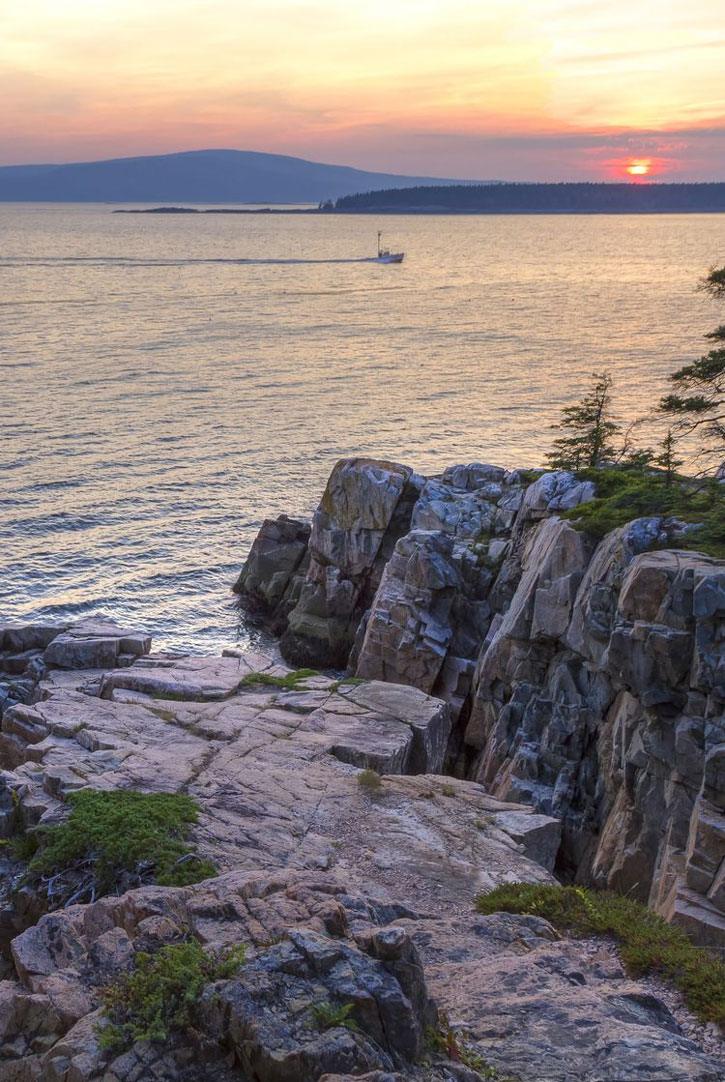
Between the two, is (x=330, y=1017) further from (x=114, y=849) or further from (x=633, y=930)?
(x=114, y=849)

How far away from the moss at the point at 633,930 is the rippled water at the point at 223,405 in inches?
1219

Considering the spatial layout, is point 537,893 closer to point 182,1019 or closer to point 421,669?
point 182,1019

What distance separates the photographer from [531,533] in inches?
1446

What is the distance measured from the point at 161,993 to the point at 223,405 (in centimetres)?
7622

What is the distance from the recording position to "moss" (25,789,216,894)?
17.2 metres

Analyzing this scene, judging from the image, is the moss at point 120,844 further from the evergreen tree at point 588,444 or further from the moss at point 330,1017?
the evergreen tree at point 588,444

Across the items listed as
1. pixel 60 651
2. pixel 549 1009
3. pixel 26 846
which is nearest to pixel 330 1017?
pixel 549 1009

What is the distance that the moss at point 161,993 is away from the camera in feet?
35.8

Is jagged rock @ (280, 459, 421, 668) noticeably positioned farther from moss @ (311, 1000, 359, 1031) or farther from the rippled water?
moss @ (311, 1000, 359, 1031)

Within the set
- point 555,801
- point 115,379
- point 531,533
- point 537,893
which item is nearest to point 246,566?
point 531,533

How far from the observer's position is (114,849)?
17.6 m

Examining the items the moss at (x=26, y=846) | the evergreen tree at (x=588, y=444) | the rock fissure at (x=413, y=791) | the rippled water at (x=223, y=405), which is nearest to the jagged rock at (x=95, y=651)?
the rock fissure at (x=413, y=791)

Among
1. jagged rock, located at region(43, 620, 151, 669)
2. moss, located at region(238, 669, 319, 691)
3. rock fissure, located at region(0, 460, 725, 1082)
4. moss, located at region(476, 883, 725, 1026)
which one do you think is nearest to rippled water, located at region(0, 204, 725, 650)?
jagged rock, located at region(43, 620, 151, 669)

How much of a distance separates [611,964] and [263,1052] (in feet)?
23.3
